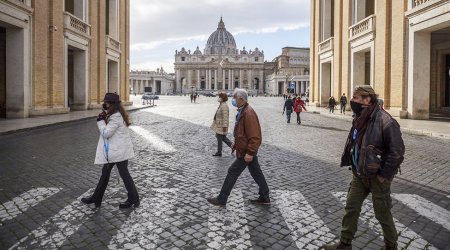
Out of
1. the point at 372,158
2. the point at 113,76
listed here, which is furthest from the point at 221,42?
the point at 372,158

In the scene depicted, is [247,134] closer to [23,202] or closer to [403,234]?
[403,234]

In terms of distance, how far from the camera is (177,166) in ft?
25.8

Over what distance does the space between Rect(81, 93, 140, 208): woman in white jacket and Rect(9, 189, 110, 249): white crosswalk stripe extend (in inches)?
10.5

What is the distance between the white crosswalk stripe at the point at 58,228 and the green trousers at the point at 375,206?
9.72 ft

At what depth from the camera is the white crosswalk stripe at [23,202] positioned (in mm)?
4730

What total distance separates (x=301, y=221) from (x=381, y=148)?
1582 mm

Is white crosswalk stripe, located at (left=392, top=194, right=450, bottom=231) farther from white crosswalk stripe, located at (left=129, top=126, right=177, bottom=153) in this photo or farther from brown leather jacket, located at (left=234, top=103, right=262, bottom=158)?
white crosswalk stripe, located at (left=129, top=126, right=177, bottom=153)

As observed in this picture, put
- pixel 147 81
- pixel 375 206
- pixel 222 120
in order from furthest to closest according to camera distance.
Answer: pixel 147 81
pixel 222 120
pixel 375 206

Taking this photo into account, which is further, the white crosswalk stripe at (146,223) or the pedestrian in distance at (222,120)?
the pedestrian in distance at (222,120)

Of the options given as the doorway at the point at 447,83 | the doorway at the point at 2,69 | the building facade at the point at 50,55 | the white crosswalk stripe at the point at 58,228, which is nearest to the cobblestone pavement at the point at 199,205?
the white crosswalk stripe at the point at 58,228

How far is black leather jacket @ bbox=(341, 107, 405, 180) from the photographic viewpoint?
11.0 ft

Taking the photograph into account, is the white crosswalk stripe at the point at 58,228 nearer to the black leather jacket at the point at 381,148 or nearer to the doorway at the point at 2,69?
the black leather jacket at the point at 381,148

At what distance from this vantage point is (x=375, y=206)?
361 cm

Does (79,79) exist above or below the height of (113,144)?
above
